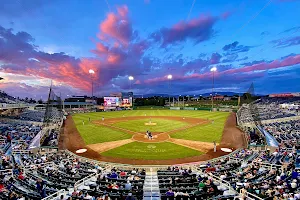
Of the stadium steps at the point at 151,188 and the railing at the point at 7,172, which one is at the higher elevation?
the railing at the point at 7,172

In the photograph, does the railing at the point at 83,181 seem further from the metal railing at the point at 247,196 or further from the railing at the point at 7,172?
the metal railing at the point at 247,196

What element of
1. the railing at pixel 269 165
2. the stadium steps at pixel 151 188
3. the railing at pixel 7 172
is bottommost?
the stadium steps at pixel 151 188

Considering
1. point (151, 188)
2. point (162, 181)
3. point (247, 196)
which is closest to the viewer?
point (247, 196)

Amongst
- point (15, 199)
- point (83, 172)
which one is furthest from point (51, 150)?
point (15, 199)

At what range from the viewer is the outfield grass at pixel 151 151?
22547mm

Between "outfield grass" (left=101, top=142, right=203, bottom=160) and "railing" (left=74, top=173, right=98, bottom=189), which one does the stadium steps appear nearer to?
"railing" (left=74, top=173, right=98, bottom=189)

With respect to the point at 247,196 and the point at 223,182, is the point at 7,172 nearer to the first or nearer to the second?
the point at 223,182

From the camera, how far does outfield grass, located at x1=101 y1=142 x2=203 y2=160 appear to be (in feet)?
74.0

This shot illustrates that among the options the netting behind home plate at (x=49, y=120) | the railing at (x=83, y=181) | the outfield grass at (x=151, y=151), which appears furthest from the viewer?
the netting behind home plate at (x=49, y=120)

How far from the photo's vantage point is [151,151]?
24438 millimetres

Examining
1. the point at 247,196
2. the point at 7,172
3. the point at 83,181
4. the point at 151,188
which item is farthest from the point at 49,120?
the point at 247,196

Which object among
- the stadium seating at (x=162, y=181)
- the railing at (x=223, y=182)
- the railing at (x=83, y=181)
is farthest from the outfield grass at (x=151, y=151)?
the railing at (x=223, y=182)

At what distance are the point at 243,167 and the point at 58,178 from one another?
53.7 feet

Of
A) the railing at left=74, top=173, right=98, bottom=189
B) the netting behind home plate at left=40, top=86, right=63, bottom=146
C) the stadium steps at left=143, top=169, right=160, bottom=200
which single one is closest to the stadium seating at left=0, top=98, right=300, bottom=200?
the railing at left=74, top=173, right=98, bottom=189
